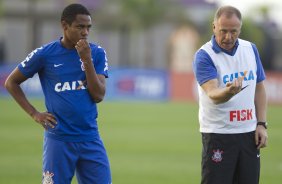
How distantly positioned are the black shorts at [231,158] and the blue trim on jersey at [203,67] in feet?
1.95

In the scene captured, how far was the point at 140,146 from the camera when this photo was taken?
55.8ft

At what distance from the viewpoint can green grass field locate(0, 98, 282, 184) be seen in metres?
12.2

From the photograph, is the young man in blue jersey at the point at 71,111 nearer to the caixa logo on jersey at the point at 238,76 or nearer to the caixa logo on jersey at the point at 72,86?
the caixa logo on jersey at the point at 72,86

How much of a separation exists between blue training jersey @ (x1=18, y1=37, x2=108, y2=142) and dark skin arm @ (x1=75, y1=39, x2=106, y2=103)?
0.41 ft

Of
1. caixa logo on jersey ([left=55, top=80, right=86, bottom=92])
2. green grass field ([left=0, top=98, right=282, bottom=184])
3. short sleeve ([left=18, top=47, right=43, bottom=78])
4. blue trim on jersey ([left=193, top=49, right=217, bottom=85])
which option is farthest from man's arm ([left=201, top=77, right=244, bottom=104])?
green grass field ([left=0, top=98, right=282, bottom=184])

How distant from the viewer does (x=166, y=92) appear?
34.0 meters

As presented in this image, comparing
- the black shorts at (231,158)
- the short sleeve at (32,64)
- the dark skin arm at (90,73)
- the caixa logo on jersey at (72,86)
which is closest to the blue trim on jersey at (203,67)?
the black shorts at (231,158)

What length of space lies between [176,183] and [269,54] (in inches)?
1783

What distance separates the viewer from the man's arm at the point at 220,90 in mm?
6293

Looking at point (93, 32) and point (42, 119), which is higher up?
point (93, 32)

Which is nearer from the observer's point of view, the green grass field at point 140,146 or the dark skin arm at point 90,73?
the dark skin arm at point 90,73

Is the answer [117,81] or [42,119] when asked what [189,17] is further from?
[42,119]

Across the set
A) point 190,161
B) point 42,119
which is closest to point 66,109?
point 42,119

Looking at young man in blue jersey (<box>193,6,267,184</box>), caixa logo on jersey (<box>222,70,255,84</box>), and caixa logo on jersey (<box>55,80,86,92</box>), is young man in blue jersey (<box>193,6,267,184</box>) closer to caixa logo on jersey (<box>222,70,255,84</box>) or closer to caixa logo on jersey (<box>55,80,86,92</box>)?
caixa logo on jersey (<box>222,70,255,84</box>)
